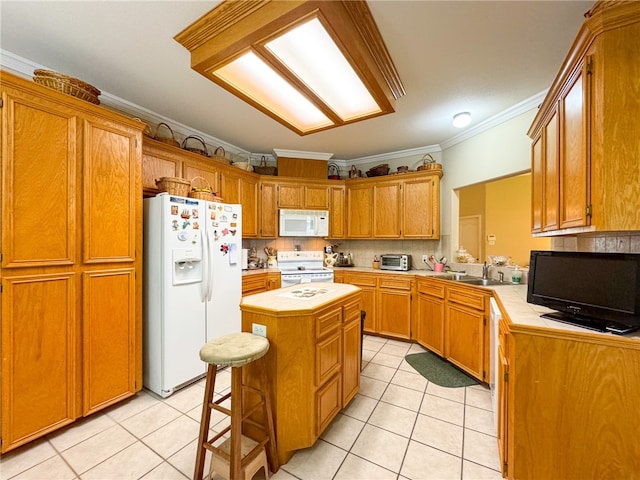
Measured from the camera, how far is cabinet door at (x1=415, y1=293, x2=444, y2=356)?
298 cm

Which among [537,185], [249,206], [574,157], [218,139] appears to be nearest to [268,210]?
[249,206]

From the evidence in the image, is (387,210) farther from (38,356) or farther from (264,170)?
(38,356)

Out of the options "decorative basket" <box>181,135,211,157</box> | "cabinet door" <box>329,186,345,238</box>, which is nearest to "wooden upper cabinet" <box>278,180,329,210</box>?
"cabinet door" <box>329,186,345,238</box>

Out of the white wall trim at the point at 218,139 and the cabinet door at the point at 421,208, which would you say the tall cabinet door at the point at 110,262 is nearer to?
the white wall trim at the point at 218,139

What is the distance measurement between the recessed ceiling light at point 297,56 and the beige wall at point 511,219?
4.11 meters

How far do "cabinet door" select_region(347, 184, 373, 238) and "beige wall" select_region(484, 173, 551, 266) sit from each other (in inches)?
101

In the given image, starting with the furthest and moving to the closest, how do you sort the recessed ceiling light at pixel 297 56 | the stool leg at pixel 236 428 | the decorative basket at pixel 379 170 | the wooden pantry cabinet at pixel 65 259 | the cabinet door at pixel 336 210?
the cabinet door at pixel 336 210, the decorative basket at pixel 379 170, the wooden pantry cabinet at pixel 65 259, the recessed ceiling light at pixel 297 56, the stool leg at pixel 236 428

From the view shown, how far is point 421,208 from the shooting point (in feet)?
12.1

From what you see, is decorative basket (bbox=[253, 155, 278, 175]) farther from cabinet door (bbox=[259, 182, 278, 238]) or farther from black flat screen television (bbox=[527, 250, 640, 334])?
black flat screen television (bbox=[527, 250, 640, 334])

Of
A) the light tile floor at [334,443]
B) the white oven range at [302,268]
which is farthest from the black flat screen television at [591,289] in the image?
the white oven range at [302,268]

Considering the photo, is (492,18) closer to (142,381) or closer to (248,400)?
(248,400)

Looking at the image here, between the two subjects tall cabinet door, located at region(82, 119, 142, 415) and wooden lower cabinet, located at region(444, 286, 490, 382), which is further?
wooden lower cabinet, located at region(444, 286, 490, 382)

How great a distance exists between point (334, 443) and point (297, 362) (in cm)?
71

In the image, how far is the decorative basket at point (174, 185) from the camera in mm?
2426
